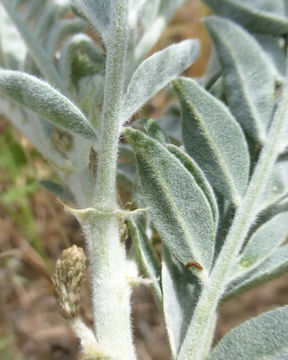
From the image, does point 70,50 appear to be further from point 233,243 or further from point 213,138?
point 233,243

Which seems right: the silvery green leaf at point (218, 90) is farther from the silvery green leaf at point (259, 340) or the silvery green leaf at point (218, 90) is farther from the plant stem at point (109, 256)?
the silvery green leaf at point (259, 340)

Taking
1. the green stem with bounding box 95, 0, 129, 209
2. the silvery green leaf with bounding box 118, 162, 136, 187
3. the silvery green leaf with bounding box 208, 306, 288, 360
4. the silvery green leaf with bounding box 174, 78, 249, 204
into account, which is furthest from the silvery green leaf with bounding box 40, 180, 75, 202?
the silvery green leaf with bounding box 208, 306, 288, 360

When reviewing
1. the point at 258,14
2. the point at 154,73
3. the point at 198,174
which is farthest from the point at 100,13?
the point at 258,14

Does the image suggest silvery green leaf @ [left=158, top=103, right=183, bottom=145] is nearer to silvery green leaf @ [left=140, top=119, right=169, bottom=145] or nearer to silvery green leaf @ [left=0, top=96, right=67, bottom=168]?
silvery green leaf @ [left=140, top=119, right=169, bottom=145]

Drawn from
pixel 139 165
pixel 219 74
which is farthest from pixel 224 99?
pixel 139 165

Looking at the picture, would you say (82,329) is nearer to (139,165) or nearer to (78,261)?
(78,261)
